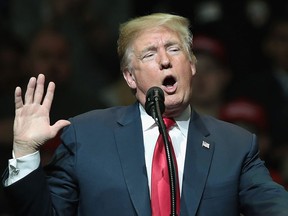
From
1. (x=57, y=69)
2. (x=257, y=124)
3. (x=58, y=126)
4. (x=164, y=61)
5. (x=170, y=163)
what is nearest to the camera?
(x=170, y=163)

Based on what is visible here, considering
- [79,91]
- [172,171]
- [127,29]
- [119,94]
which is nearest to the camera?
[172,171]

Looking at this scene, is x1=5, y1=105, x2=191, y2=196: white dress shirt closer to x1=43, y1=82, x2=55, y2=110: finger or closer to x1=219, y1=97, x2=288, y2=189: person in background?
x1=43, y1=82, x2=55, y2=110: finger

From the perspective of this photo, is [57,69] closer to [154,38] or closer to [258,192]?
[154,38]

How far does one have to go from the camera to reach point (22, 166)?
8.54ft

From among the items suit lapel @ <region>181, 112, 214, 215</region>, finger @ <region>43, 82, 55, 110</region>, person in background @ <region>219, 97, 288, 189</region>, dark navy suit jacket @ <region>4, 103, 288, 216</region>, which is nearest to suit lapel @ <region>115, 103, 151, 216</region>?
dark navy suit jacket @ <region>4, 103, 288, 216</region>

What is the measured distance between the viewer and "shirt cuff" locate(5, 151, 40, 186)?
2594mm

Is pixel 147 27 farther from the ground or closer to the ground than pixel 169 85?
farther from the ground

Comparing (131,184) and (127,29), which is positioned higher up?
(127,29)

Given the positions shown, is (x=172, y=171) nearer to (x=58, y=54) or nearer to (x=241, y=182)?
(x=241, y=182)

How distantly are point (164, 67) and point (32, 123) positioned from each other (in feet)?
1.46

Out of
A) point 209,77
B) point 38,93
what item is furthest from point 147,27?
point 209,77

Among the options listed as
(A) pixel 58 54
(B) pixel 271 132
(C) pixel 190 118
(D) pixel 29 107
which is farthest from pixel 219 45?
(D) pixel 29 107

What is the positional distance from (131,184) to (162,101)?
0.28 m

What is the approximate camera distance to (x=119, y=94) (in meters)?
5.04
